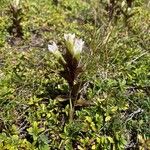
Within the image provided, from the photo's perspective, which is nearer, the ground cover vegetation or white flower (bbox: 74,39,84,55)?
white flower (bbox: 74,39,84,55)

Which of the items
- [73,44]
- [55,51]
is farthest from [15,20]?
[73,44]

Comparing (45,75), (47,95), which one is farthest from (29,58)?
(47,95)

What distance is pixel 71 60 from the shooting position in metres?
3.00

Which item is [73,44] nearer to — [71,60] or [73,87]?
[71,60]

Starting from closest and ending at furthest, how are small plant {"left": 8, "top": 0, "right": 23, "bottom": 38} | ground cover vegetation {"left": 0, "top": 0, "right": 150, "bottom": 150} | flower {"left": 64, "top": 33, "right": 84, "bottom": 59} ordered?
flower {"left": 64, "top": 33, "right": 84, "bottom": 59}
ground cover vegetation {"left": 0, "top": 0, "right": 150, "bottom": 150}
small plant {"left": 8, "top": 0, "right": 23, "bottom": 38}

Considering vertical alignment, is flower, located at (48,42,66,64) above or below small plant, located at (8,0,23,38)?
below

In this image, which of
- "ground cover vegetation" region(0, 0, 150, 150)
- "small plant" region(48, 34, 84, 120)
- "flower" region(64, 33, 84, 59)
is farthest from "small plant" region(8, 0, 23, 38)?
Result: "flower" region(64, 33, 84, 59)

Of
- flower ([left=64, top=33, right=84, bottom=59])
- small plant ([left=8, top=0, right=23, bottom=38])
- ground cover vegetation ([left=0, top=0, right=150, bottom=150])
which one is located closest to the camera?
flower ([left=64, top=33, right=84, bottom=59])

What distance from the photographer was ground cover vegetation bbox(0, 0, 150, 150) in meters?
3.08

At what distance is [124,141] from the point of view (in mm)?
3070

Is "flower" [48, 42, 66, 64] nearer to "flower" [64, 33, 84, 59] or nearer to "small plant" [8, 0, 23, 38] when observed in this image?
"flower" [64, 33, 84, 59]

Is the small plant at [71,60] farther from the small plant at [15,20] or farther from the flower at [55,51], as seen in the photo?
the small plant at [15,20]

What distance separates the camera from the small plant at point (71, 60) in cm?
294

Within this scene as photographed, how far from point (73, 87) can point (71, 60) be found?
28 cm
